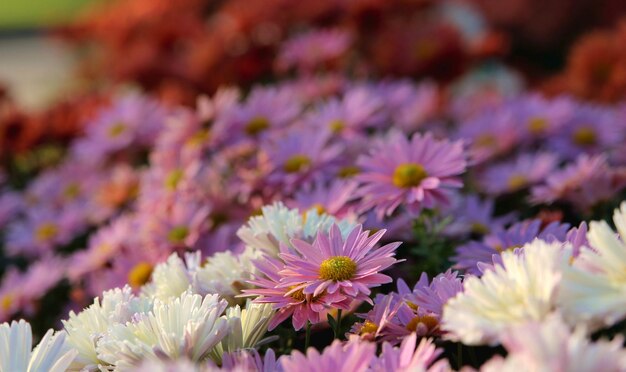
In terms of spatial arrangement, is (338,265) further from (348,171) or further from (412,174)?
(348,171)

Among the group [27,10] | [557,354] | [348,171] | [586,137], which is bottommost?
[557,354]

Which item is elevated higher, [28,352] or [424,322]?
[28,352]

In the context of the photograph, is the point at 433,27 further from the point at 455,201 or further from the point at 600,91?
the point at 455,201

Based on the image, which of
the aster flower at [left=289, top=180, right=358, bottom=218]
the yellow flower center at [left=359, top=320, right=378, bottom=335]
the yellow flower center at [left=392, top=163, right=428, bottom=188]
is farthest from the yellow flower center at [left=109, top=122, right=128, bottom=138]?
the yellow flower center at [left=359, top=320, right=378, bottom=335]

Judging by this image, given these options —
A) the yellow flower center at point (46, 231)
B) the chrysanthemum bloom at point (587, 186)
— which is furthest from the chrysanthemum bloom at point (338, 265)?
the yellow flower center at point (46, 231)

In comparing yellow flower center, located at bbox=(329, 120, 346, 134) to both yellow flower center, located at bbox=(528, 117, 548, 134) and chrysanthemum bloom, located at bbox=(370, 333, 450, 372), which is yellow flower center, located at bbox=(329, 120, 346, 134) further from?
chrysanthemum bloom, located at bbox=(370, 333, 450, 372)

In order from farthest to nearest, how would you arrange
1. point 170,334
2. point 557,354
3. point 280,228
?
1. point 280,228
2. point 170,334
3. point 557,354

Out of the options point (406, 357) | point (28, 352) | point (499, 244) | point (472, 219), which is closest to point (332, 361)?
point (406, 357)
